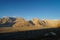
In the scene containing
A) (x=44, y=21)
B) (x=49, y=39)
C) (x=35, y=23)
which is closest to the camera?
(x=49, y=39)

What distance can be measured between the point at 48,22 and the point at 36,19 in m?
15.5

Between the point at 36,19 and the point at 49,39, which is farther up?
the point at 36,19

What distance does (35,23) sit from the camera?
127 meters

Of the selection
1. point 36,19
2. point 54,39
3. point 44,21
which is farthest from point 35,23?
point 54,39

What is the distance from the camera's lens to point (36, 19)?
432 feet

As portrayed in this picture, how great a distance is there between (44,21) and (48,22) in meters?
4.13

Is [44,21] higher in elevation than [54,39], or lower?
higher

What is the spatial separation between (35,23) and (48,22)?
19.3 metres

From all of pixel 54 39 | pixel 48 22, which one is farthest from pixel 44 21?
pixel 54 39

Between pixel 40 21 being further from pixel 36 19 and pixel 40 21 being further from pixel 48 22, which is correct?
pixel 48 22

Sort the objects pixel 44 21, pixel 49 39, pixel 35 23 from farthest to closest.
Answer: pixel 44 21, pixel 35 23, pixel 49 39

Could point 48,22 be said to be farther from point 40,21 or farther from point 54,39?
point 54,39

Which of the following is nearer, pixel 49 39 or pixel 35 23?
pixel 49 39

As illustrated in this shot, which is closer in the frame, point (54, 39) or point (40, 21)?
point (54, 39)
